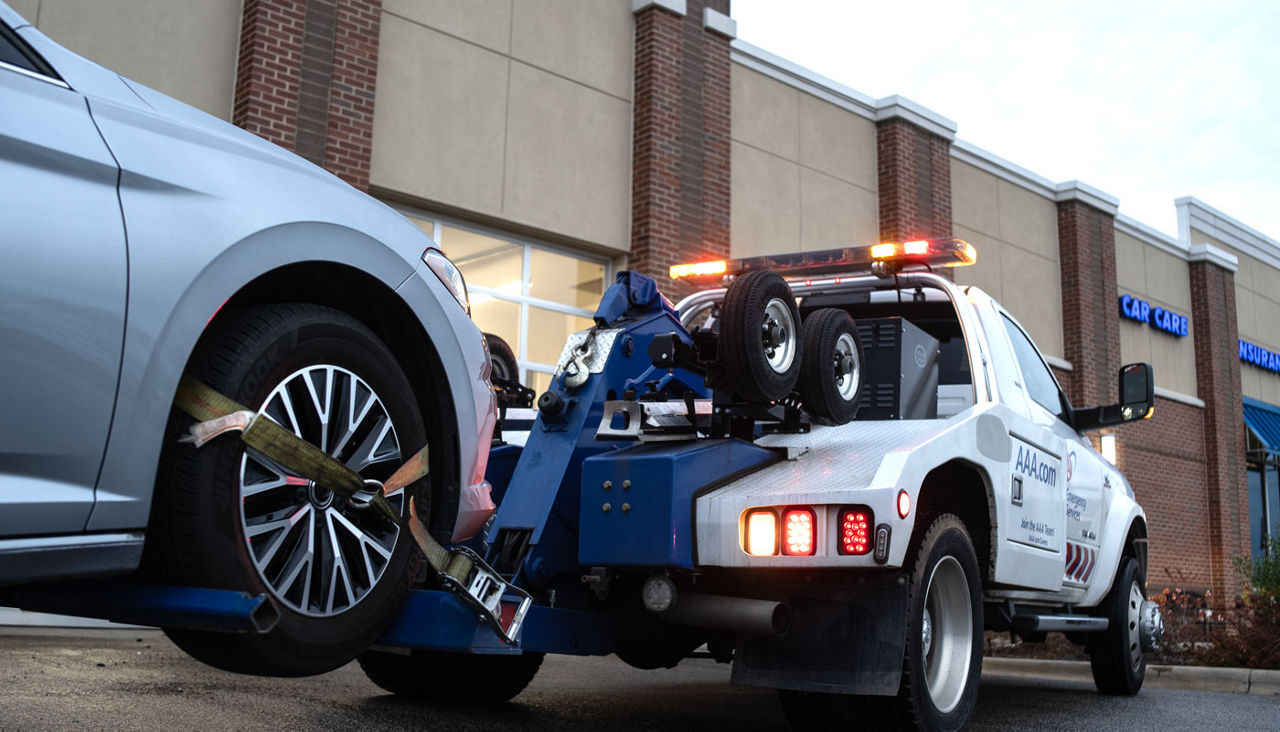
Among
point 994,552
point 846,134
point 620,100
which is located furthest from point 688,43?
point 994,552

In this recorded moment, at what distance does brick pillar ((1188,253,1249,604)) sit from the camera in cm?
2350

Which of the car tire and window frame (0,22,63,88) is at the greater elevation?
window frame (0,22,63,88)

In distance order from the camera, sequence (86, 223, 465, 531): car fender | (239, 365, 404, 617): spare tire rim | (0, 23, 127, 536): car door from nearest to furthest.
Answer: (0, 23, 127, 536): car door, (86, 223, 465, 531): car fender, (239, 365, 404, 617): spare tire rim

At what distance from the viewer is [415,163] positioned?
1239 centimetres

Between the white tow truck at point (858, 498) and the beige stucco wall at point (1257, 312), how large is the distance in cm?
2262

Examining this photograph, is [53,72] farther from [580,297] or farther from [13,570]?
[580,297]

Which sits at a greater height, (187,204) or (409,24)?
(409,24)

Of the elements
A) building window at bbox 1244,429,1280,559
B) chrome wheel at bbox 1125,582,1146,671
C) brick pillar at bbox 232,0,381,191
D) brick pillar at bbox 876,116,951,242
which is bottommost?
chrome wheel at bbox 1125,582,1146,671

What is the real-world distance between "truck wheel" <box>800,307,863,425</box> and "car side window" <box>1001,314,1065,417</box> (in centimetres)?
164

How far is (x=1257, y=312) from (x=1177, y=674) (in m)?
21.3

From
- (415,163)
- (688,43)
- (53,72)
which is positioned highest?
(688,43)

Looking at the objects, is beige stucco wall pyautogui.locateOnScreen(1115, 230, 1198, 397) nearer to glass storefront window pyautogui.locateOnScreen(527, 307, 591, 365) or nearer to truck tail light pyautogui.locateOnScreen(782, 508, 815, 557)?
glass storefront window pyautogui.locateOnScreen(527, 307, 591, 365)

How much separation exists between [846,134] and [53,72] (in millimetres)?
15536

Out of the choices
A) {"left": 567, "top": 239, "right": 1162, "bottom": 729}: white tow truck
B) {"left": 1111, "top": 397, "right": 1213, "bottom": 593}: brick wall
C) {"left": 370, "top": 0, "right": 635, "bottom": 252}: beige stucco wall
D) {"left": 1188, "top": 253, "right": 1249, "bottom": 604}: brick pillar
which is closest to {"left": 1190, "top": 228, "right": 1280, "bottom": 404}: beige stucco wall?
{"left": 1188, "top": 253, "right": 1249, "bottom": 604}: brick pillar
